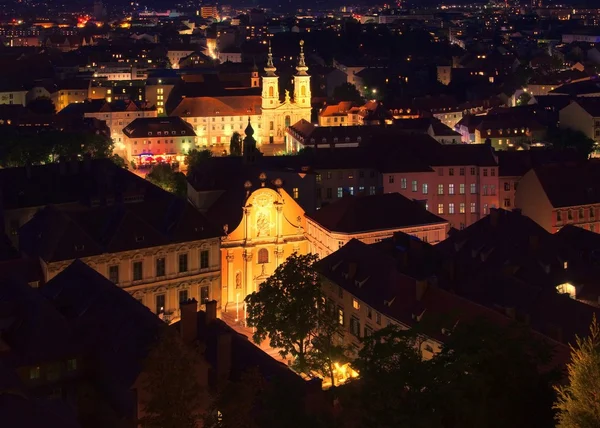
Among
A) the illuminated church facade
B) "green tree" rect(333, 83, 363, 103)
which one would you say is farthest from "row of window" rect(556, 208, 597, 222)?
"green tree" rect(333, 83, 363, 103)

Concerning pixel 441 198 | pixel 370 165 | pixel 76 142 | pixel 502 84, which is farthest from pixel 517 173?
pixel 502 84

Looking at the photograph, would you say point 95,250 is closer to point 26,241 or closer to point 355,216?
point 26,241

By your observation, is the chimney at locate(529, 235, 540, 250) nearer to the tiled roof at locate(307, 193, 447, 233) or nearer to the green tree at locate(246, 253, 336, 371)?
the tiled roof at locate(307, 193, 447, 233)

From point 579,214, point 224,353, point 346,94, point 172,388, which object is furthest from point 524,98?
point 172,388

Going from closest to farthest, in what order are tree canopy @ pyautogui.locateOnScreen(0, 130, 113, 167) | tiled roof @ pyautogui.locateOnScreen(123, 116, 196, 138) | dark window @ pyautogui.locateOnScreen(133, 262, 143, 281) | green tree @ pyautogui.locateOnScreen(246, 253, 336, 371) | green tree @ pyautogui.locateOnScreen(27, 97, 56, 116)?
green tree @ pyautogui.locateOnScreen(246, 253, 336, 371)
dark window @ pyautogui.locateOnScreen(133, 262, 143, 281)
tree canopy @ pyautogui.locateOnScreen(0, 130, 113, 167)
tiled roof @ pyautogui.locateOnScreen(123, 116, 196, 138)
green tree @ pyautogui.locateOnScreen(27, 97, 56, 116)

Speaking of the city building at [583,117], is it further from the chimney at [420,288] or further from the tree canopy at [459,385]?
the tree canopy at [459,385]

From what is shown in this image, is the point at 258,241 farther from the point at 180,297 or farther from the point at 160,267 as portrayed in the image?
the point at 160,267
